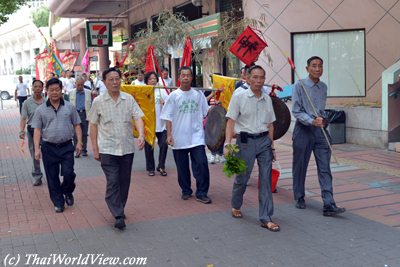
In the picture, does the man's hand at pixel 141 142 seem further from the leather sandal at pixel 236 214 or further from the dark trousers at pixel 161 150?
the dark trousers at pixel 161 150

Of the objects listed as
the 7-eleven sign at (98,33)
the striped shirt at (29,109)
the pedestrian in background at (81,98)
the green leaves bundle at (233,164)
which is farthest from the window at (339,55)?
the green leaves bundle at (233,164)

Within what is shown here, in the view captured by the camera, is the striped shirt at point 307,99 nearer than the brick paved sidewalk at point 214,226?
No

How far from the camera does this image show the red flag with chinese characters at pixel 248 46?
7.54 metres

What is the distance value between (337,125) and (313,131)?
5.27m

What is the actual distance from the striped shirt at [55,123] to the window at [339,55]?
8.22 m

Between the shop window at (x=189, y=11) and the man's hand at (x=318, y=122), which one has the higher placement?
the shop window at (x=189, y=11)

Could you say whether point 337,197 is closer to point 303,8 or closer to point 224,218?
point 224,218

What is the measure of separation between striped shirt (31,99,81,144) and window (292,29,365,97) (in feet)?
27.0

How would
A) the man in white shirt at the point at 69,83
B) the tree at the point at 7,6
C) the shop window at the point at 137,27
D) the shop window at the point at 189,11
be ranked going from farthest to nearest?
the shop window at the point at 137,27 < the man in white shirt at the point at 69,83 < the shop window at the point at 189,11 < the tree at the point at 7,6

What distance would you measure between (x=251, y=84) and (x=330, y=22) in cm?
791

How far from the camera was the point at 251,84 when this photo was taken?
231 inches

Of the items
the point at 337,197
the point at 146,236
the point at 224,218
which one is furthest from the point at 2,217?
the point at 337,197

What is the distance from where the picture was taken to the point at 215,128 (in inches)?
280

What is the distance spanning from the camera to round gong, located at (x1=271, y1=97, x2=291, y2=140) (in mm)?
6863
